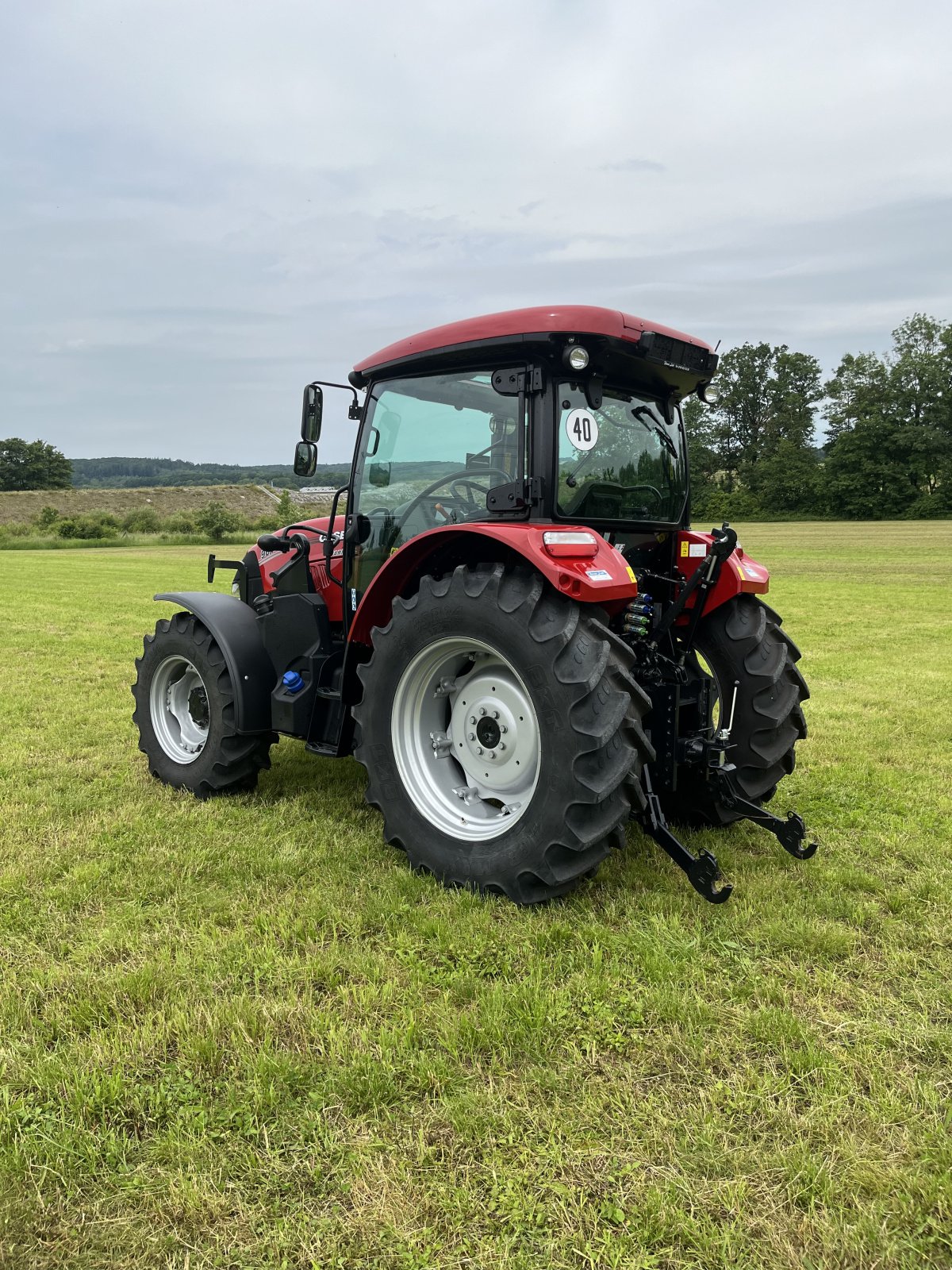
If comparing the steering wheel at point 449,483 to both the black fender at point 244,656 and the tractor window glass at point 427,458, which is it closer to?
the tractor window glass at point 427,458

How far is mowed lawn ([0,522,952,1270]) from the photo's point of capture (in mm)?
1828

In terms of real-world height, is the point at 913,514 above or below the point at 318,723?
above

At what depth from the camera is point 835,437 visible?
63.1 meters

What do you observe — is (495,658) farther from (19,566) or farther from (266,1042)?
(19,566)

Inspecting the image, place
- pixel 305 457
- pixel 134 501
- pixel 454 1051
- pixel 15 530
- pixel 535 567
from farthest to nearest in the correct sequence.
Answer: pixel 134 501 → pixel 15 530 → pixel 305 457 → pixel 535 567 → pixel 454 1051

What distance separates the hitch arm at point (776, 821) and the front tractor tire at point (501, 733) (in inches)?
24.3

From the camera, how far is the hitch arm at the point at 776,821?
3574mm

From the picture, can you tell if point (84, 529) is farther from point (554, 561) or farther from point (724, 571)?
point (554, 561)

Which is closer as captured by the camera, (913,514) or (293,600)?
(293,600)

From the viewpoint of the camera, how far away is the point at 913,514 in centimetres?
5234

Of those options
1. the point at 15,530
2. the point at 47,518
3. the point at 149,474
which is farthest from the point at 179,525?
the point at 149,474

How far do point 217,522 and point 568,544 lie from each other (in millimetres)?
51669

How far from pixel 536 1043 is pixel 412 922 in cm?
82

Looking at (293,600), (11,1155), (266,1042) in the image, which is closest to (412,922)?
(266,1042)
